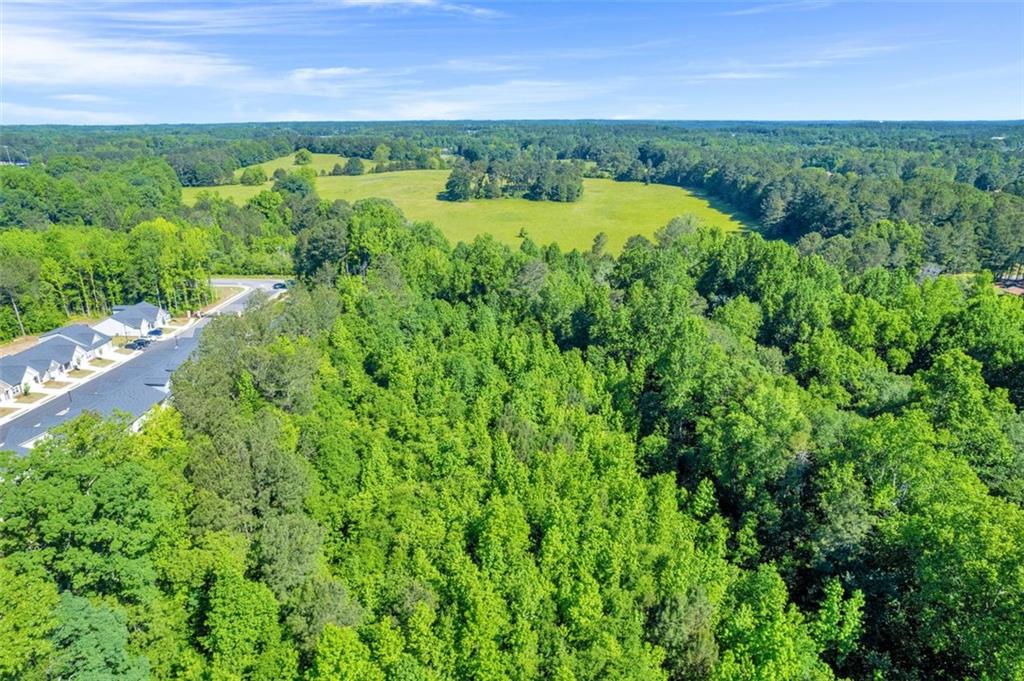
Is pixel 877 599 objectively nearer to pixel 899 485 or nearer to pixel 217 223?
pixel 899 485

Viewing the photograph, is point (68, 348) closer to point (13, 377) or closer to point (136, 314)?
point (13, 377)

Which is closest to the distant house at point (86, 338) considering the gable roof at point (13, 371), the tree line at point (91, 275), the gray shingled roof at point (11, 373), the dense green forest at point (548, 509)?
the gable roof at point (13, 371)

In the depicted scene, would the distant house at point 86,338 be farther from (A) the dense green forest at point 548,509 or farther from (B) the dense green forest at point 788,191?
(B) the dense green forest at point 788,191

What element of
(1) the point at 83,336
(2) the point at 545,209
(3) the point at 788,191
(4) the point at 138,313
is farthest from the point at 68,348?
(3) the point at 788,191

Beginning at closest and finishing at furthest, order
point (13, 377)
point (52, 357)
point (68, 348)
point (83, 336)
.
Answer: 1. point (13, 377)
2. point (52, 357)
3. point (68, 348)
4. point (83, 336)

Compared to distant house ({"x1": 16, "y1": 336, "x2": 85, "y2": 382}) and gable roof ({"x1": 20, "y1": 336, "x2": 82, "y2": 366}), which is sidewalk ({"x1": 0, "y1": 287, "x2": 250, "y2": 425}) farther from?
gable roof ({"x1": 20, "y1": 336, "x2": 82, "y2": 366})

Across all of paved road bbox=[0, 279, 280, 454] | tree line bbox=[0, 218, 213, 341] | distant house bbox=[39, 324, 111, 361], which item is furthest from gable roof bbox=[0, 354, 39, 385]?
tree line bbox=[0, 218, 213, 341]
